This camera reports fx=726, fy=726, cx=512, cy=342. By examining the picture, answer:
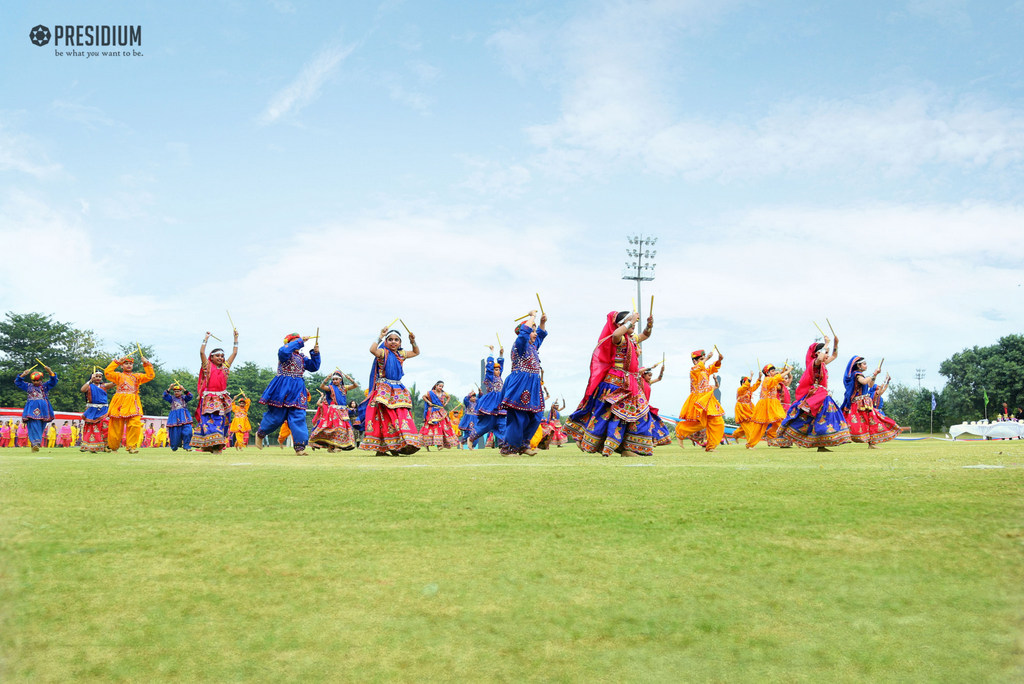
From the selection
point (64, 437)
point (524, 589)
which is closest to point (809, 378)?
point (524, 589)

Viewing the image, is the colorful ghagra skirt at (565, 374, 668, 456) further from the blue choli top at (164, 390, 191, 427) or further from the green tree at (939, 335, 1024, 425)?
the green tree at (939, 335, 1024, 425)

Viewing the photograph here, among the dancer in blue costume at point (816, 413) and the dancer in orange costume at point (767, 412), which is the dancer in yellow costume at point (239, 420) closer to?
the dancer in orange costume at point (767, 412)

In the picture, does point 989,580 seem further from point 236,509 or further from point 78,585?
point 236,509

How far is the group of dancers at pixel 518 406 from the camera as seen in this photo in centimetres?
1120

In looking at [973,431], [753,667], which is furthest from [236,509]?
[973,431]

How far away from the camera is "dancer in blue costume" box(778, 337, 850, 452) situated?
14430 millimetres

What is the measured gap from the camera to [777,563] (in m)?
3.15

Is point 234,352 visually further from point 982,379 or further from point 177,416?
point 982,379

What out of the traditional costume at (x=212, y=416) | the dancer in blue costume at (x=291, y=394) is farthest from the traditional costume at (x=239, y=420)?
the dancer in blue costume at (x=291, y=394)

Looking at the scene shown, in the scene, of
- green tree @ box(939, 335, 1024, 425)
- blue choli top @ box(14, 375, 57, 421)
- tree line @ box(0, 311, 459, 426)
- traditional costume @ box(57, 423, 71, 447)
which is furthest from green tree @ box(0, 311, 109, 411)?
green tree @ box(939, 335, 1024, 425)

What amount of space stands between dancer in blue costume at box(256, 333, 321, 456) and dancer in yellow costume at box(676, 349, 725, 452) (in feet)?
26.2

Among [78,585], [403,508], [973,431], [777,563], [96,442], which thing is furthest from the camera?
[973,431]

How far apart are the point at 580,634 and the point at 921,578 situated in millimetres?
1542

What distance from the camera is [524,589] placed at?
9.18 ft
